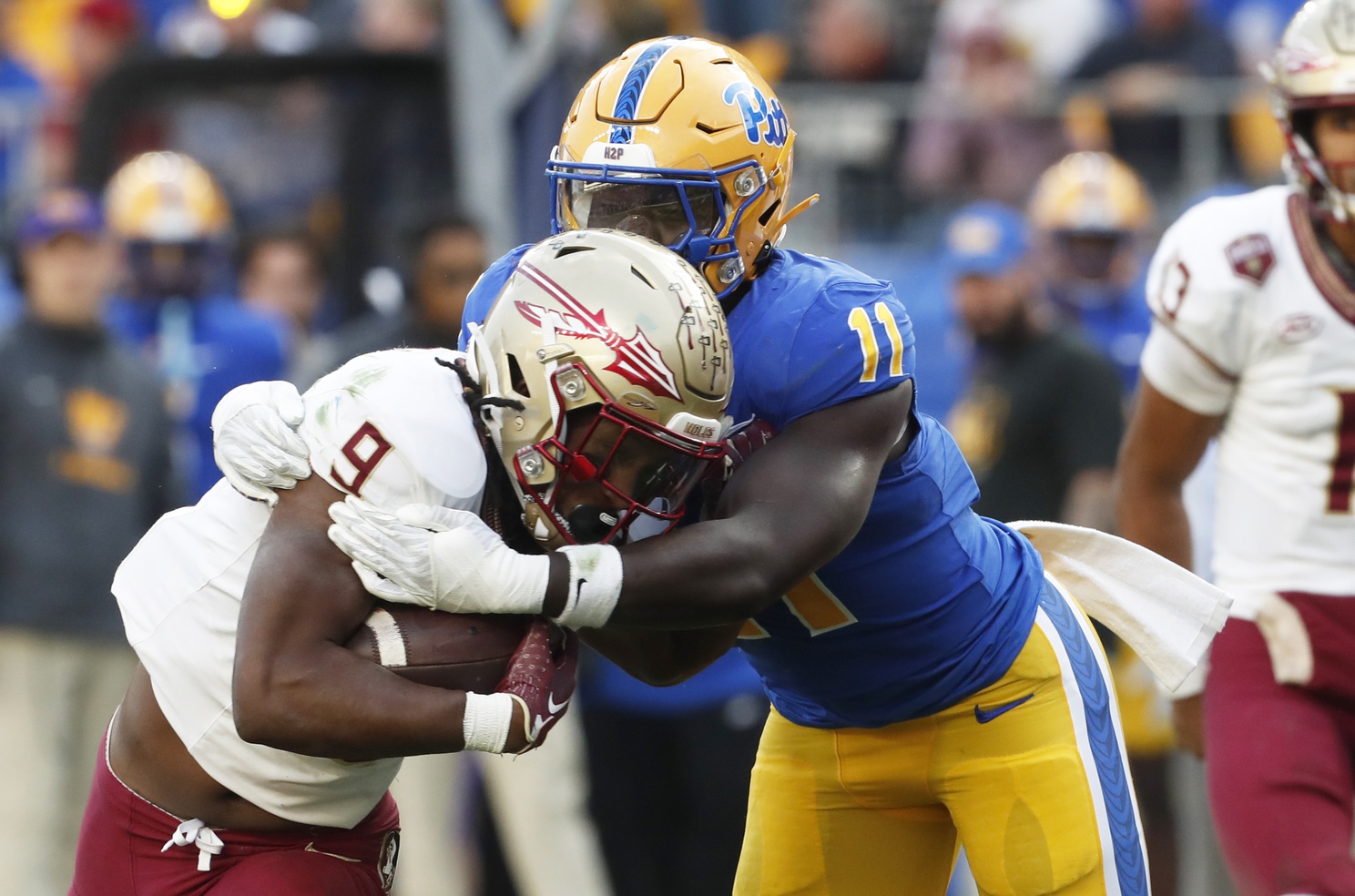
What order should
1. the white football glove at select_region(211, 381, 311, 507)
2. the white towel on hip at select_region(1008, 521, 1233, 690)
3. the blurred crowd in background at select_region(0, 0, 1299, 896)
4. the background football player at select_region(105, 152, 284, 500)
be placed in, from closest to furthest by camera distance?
the white football glove at select_region(211, 381, 311, 507), the white towel on hip at select_region(1008, 521, 1233, 690), the blurred crowd in background at select_region(0, 0, 1299, 896), the background football player at select_region(105, 152, 284, 500)

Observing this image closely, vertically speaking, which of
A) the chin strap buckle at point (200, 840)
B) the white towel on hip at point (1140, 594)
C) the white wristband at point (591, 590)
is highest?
the white wristband at point (591, 590)

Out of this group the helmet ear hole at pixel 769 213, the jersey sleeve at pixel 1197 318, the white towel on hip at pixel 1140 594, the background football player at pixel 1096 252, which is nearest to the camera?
the helmet ear hole at pixel 769 213

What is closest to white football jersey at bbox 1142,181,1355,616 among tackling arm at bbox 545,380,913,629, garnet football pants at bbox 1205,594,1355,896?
garnet football pants at bbox 1205,594,1355,896

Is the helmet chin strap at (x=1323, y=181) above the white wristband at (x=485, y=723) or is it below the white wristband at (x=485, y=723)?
above

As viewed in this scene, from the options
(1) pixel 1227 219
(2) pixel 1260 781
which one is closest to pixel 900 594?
(2) pixel 1260 781

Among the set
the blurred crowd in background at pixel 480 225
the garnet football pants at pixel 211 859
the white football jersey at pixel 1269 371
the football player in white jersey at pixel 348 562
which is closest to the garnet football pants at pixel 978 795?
the white football jersey at pixel 1269 371

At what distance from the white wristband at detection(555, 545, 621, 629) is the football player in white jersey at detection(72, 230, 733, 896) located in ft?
0.38

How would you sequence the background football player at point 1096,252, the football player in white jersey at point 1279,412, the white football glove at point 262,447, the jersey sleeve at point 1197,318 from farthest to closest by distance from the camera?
the background football player at point 1096,252
the jersey sleeve at point 1197,318
the football player in white jersey at point 1279,412
the white football glove at point 262,447

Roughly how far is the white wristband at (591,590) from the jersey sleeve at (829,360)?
1.44ft

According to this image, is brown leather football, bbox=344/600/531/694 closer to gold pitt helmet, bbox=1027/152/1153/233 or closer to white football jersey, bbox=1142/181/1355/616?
white football jersey, bbox=1142/181/1355/616

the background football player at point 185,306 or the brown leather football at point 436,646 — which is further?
the background football player at point 185,306

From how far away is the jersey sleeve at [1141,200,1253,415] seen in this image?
3945 millimetres

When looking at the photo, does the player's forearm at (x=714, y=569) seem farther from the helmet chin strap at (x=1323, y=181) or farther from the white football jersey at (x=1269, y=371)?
the helmet chin strap at (x=1323, y=181)

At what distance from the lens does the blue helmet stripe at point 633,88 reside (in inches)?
126
